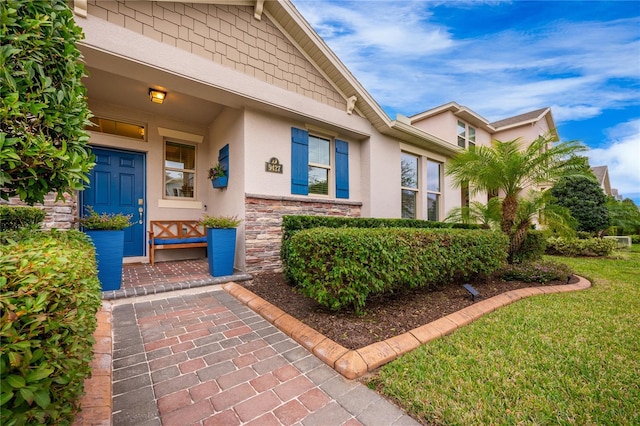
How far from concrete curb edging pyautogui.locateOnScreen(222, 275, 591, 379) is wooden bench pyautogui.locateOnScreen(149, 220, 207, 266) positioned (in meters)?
2.17

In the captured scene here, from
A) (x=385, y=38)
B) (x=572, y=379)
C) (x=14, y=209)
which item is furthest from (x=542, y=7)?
(x=14, y=209)

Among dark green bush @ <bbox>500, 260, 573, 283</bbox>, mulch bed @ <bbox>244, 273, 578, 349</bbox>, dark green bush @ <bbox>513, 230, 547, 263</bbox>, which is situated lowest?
mulch bed @ <bbox>244, 273, 578, 349</bbox>

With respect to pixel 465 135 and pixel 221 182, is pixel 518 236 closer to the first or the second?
pixel 221 182

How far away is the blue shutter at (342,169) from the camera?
6.46m

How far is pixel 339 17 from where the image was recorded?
18.9 feet

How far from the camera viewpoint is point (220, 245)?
14.9ft

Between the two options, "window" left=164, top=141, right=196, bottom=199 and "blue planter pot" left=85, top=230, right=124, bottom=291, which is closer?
"blue planter pot" left=85, top=230, right=124, bottom=291

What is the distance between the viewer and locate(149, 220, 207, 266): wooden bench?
17.2 ft

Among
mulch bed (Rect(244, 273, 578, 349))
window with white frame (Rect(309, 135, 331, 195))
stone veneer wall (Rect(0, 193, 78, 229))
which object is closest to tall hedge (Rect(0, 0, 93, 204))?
stone veneer wall (Rect(0, 193, 78, 229))


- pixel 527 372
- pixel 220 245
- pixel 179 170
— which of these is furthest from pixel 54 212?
pixel 527 372

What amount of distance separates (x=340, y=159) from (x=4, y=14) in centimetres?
559

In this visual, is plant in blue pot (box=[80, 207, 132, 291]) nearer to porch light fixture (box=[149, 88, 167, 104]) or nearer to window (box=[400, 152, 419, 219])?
porch light fixture (box=[149, 88, 167, 104])

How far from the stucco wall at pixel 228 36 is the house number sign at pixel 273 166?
1561mm

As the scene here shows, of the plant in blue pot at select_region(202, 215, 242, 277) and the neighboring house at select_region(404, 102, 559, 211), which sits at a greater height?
the neighboring house at select_region(404, 102, 559, 211)
